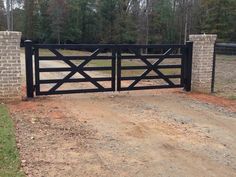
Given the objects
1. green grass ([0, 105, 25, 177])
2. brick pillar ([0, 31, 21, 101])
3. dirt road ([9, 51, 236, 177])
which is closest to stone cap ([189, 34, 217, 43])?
dirt road ([9, 51, 236, 177])

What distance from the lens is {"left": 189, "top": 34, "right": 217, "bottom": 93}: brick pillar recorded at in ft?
40.8

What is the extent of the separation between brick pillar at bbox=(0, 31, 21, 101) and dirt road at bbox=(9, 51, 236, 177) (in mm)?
465

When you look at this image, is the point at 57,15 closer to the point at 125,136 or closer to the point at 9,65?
the point at 9,65

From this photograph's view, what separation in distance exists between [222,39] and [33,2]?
24.9 meters

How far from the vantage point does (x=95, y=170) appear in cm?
557

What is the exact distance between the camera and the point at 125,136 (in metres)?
7.29

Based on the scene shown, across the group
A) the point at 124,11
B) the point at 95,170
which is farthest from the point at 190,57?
the point at 124,11

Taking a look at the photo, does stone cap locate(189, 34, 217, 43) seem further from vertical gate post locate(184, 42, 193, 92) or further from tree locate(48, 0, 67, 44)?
tree locate(48, 0, 67, 44)

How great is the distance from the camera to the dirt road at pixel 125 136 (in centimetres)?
569

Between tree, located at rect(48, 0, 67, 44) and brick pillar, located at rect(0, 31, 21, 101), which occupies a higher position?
tree, located at rect(48, 0, 67, 44)

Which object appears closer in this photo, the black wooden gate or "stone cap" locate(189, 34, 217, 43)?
the black wooden gate

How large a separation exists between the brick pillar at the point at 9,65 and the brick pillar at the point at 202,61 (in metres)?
5.36

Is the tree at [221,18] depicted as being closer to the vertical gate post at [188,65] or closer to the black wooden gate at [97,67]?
the vertical gate post at [188,65]

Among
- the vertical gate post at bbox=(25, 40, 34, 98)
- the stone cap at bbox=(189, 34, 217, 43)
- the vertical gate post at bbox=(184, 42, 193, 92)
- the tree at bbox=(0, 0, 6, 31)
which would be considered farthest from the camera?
the tree at bbox=(0, 0, 6, 31)
